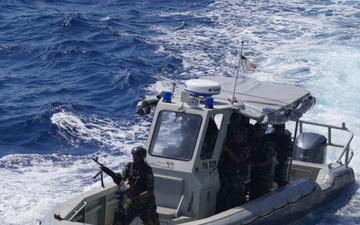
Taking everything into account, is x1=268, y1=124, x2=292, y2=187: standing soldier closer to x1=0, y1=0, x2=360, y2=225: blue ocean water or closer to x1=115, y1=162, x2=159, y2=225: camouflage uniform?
x1=0, y1=0, x2=360, y2=225: blue ocean water

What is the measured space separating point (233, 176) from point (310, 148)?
11.3ft

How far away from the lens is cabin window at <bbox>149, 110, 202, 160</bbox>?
11156 mm

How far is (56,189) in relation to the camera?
576 inches

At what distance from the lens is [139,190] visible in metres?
10.3

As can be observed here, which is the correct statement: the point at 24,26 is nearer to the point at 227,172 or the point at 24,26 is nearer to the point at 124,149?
the point at 124,149

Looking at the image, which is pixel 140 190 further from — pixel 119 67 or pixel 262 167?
pixel 119 67

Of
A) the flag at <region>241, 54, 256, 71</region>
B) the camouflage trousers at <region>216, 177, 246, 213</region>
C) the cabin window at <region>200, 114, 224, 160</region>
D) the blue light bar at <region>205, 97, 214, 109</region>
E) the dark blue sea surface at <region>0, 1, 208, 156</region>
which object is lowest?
the dark blue sea surface at <region>0, 1, 208, 156</region>

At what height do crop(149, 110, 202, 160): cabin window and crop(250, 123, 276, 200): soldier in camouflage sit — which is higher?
crop(149, 110, 202, 160): cabin window

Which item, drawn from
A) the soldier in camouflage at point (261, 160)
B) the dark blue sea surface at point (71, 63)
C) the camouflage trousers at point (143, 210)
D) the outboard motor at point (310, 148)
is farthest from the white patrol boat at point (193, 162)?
the dark blue sea surface at point (71, 63)

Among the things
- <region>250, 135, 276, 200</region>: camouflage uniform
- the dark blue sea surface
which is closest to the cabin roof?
<region>250, 135, 276, 200</region>: camouflage uniform

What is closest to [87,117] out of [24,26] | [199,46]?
[199,46]

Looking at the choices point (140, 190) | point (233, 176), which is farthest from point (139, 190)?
point (233, 176)

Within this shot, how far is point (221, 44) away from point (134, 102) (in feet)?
18.8

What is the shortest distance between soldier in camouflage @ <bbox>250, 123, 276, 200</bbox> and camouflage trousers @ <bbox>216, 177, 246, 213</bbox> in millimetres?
423
